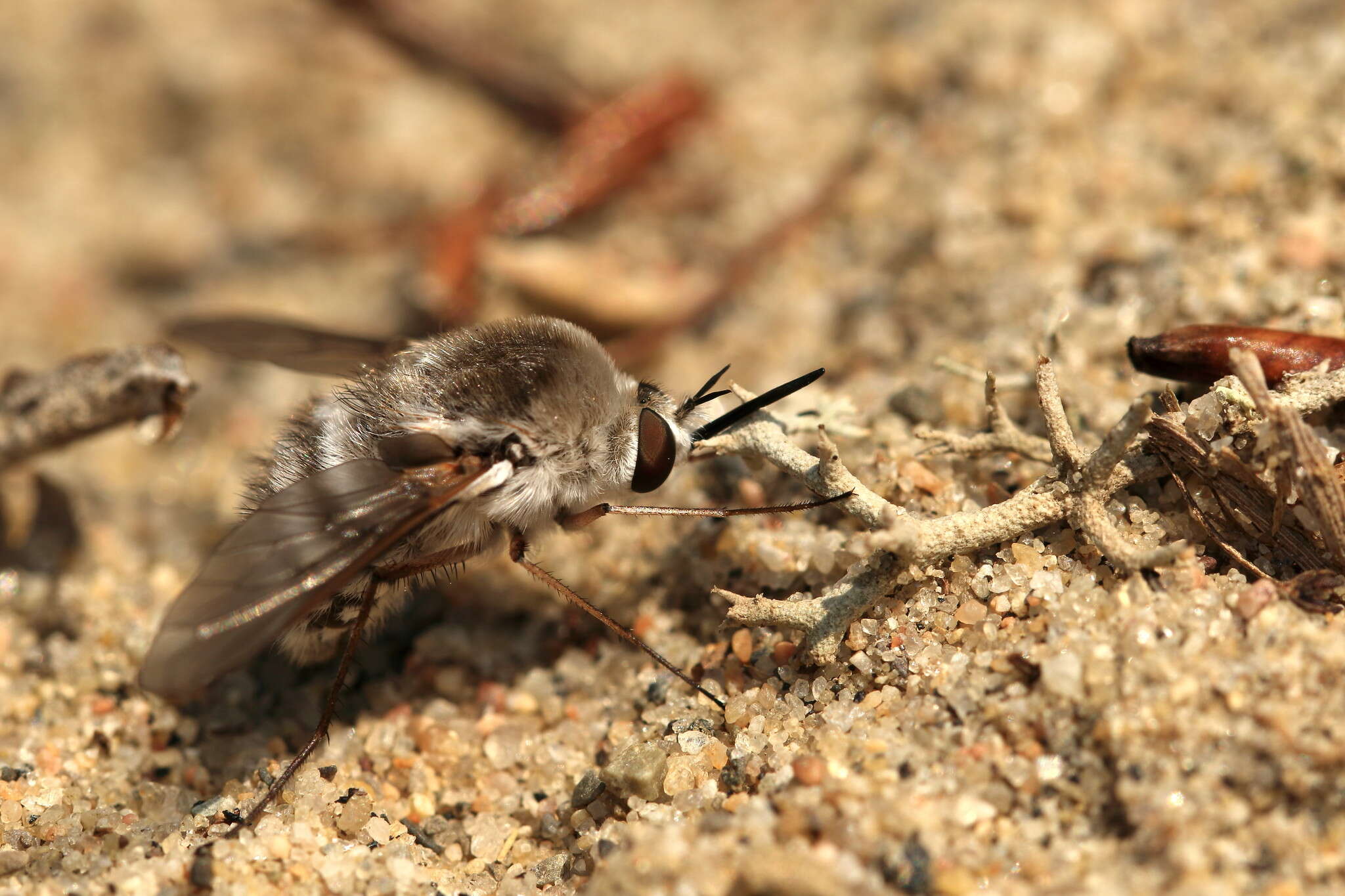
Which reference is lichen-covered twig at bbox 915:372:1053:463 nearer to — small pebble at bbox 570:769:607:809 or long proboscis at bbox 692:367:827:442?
long proboscis at bbox 692:367:827:442

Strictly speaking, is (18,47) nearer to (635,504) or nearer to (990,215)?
(635,504)

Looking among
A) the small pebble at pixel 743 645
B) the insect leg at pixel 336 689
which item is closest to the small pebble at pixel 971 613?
the small pebble at pixel 743 645

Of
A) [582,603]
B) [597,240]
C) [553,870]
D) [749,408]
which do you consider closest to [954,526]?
[749,408]

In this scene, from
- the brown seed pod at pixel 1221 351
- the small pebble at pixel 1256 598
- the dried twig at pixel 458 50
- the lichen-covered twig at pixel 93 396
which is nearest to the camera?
the small pebble at pixel 1256 598

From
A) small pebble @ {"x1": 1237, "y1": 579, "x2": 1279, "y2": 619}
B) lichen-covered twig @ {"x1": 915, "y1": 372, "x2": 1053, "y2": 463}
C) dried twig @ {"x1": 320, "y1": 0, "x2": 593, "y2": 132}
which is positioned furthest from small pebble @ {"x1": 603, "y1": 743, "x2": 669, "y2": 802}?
dried twig @ {"x1": 320, "y1": 0, "x2": 593, "y2": 132}

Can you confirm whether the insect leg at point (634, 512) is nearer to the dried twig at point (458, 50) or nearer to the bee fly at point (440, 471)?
the bee fly at point (440, 471)

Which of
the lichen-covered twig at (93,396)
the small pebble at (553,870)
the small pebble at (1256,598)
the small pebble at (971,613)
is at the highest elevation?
the lichen-covered twig at (93,396)
